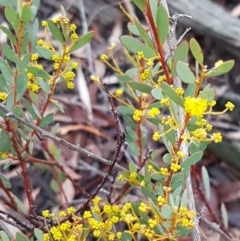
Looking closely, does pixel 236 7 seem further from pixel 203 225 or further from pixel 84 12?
pixel 203 225

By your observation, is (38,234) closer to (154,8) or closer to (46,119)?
(46,119)

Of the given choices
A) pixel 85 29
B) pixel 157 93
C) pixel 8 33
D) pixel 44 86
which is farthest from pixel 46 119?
pixel 85 29

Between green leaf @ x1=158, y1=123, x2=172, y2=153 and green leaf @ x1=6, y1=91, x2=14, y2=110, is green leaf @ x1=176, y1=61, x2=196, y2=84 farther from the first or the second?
green leaf @ x1=6, y1=91, x2=14, y2=110

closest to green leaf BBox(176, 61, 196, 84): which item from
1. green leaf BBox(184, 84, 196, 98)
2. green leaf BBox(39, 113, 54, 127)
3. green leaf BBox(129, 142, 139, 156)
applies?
green leaf BBox(184, 84, 196, 98)

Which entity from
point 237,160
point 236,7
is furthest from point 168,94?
point 236,7

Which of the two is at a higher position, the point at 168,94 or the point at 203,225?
the point at 168,94
